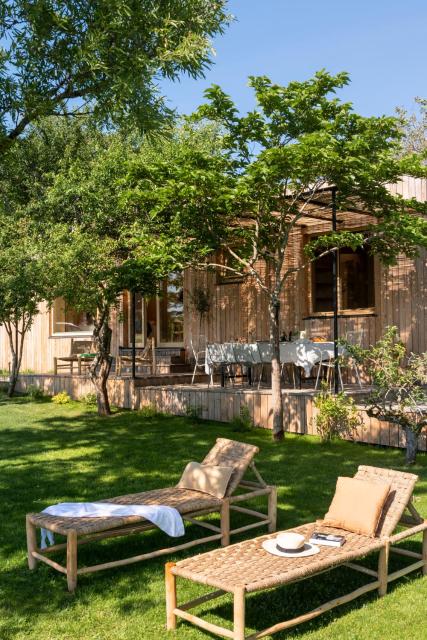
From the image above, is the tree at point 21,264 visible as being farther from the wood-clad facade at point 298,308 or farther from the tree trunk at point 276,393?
the tree trunk at point 276,393

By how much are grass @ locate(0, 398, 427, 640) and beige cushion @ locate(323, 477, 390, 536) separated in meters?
0.39

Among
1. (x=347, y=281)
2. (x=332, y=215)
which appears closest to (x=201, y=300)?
(x=347, y=281)

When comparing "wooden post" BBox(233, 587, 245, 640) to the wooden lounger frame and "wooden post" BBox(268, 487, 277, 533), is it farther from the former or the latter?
"wooden post" BBox(268, 487, 277, 533)

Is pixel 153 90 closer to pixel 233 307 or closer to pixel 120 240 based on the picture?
pixel 120 240

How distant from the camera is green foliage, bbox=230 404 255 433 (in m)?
10.4

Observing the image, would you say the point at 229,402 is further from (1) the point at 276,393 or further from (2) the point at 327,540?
(2) the point at 327,540

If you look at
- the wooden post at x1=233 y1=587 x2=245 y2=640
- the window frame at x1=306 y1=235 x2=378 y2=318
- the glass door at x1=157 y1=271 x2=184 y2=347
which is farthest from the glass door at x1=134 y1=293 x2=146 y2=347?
the wooden post at x1=233 y1=587 x2=245 y2=640

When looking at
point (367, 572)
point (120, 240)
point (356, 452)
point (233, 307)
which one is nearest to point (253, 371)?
point (233, 307)

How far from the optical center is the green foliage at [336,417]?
923 centimetres

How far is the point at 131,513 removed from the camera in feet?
15.5

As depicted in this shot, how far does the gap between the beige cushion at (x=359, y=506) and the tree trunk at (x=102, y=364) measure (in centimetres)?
797

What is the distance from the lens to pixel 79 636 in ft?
12.2

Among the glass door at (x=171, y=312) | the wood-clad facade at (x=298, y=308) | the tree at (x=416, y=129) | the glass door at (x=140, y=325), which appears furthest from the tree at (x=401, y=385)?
the tree at (x=416, y=129)

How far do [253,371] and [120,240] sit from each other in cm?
430
